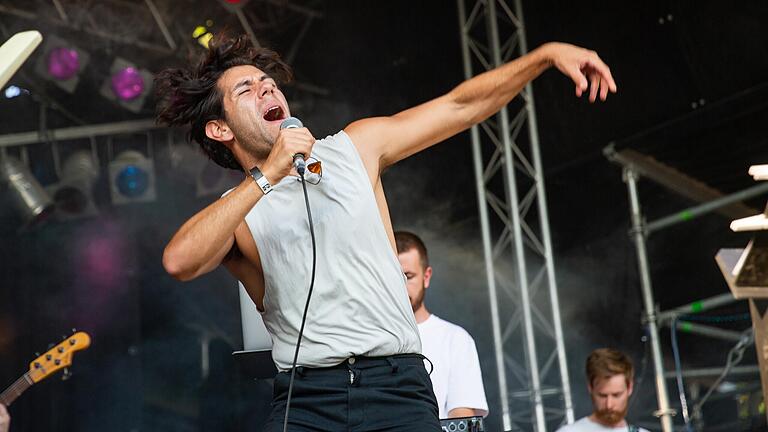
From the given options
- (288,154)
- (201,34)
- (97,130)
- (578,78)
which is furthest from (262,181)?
(97,130)

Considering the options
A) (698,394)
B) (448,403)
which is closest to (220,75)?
(448,403)

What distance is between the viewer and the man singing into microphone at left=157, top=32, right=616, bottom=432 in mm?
2068

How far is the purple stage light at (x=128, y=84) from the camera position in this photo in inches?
278

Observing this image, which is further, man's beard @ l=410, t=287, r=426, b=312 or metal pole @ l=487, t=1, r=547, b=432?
metal pole @ l=487, t=1, r=547, b=432

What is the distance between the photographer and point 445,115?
2.45 m

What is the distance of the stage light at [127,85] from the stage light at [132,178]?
17.4 inches

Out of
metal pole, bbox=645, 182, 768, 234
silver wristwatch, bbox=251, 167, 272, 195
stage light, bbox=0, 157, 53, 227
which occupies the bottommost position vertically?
silver wristwatch, bbox=251, 167, 272, 195

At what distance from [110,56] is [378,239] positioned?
5.39 m

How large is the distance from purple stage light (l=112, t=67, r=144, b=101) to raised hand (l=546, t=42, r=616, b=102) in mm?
5243

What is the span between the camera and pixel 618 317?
22.1 ft

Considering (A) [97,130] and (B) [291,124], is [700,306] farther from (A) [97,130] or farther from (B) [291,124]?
(A) [97,130]

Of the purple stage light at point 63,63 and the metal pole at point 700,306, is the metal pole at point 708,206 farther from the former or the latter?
the purple stage light at point 63,63

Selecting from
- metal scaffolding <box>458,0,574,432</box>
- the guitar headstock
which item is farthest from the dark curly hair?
metal scaffolding <box>458,0,574,432</box>

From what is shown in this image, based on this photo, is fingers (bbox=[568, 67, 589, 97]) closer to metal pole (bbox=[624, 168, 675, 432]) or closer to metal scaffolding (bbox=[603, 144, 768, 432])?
metal scaffolding (bbox=[603, 144, 768, 432])
